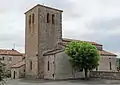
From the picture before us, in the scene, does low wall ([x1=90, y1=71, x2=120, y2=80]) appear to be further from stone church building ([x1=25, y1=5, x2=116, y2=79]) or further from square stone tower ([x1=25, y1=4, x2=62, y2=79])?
square stone tower ([x1=25, y1=4, x2=62, y2=79])

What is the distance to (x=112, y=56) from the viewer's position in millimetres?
46750

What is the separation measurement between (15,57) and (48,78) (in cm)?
2492

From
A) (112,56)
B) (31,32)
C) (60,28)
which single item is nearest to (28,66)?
(31,32)

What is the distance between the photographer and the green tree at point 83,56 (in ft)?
115

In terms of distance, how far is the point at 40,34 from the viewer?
40438 millimetres

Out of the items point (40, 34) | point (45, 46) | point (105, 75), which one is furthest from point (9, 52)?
point (105, 75)

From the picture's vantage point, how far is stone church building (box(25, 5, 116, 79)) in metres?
37.5

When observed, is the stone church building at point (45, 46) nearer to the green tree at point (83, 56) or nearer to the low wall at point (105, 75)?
the green tree at point (83, 56)

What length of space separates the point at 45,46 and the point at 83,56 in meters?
8.60

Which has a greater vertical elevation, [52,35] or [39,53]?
[52,35]

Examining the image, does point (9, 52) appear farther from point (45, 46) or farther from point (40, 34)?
point (40, 34)

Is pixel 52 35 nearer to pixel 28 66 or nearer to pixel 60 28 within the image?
pixel 60 28

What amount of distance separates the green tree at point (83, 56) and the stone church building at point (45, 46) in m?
2.04

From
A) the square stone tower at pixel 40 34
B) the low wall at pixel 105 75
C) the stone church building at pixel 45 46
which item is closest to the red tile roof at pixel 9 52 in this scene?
the stone church building at pixel 45 46
